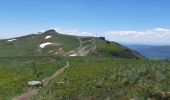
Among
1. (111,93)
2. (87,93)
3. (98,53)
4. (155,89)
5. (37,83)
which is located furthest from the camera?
(98,53)

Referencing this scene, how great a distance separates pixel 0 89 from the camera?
64562 mm

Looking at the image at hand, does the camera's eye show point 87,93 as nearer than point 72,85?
Yes

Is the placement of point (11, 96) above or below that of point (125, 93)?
below

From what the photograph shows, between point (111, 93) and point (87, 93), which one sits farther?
point (87, 93)

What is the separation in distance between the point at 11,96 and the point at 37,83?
8185 mm

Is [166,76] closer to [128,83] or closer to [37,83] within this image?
[128,83]

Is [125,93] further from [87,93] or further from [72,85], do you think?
[72,85]

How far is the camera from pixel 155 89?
118ft

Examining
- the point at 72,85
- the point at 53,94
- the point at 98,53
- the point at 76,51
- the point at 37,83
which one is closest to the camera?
the point at 53,94

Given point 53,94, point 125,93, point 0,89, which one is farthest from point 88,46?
point 125,93

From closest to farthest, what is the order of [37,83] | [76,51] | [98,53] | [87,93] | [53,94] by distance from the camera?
[87,93] < [53,94] < [37,83] < [98,53] < [76,51]

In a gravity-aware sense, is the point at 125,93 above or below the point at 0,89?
above

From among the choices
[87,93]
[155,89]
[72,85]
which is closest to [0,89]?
[72,85]

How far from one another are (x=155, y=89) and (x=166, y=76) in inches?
301
